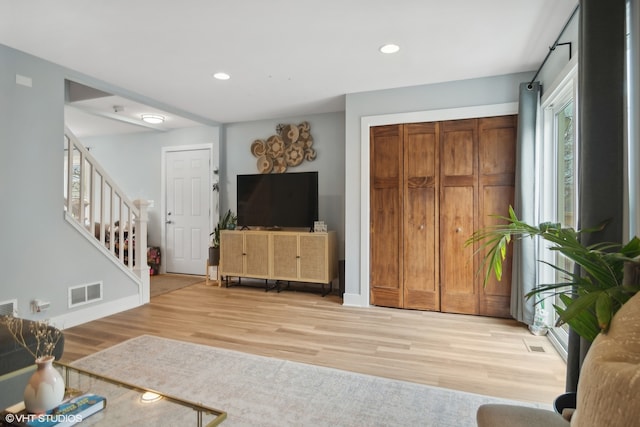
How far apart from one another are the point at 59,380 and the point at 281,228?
11.9ft

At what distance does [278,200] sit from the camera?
466 cm

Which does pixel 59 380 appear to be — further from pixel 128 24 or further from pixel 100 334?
pixel 128 24

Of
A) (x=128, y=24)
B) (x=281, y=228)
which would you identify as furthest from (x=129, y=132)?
(x=128, y=24)

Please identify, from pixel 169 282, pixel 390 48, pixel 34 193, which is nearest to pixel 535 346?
pixel 390 48

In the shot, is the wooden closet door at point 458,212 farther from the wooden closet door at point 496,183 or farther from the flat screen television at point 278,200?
the flat screen television at point 278,200

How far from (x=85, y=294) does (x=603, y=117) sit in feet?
13.8

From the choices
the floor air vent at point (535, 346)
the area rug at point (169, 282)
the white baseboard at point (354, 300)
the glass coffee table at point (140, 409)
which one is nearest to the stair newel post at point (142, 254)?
the area rug at point (169, 282)

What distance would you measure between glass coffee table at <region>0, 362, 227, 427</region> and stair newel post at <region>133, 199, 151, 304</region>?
2740 mm

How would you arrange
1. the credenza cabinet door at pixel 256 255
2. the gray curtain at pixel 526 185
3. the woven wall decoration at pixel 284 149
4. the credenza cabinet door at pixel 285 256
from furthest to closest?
the woven wall decoration at pixel 284 149 < the credenza cabinet door at pixel 256 255 < the credenza cabinet door at pixel 285 256 < the gray curtain at pixel 526 185

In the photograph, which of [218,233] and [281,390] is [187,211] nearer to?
[218,233]

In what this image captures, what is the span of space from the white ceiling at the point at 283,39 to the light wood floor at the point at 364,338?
2401 millimetres

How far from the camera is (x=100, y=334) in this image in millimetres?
3074

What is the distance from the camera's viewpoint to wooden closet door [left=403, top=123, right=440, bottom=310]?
365 cm

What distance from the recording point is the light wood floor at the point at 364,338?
2.31 meters
